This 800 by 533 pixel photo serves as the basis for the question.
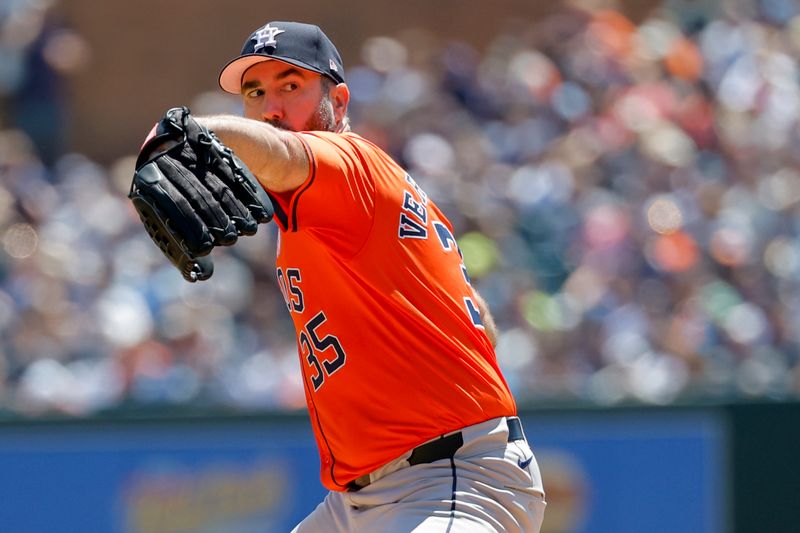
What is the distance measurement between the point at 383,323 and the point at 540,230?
6.46 meters

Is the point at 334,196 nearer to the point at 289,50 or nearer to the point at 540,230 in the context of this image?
the point at 289,50

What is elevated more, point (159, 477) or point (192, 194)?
point (192, 194)

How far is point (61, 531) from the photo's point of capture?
285 inches

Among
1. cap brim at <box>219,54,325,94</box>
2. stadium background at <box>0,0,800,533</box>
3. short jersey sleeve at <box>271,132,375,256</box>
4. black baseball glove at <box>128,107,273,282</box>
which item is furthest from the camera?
stadium background at <box>0,0,800,533</box>

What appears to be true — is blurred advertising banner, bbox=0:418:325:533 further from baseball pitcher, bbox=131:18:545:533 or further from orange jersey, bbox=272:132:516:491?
orange jersey, bbox=272:132:516:491

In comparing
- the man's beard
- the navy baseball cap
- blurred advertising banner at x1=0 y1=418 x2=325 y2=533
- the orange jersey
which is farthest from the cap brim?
blurred advertising banner at x1=0 y1=418 x2=325 y2=533

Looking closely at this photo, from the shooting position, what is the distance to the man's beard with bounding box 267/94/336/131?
3961 mm

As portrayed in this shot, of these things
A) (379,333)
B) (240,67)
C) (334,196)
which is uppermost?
(240,67)

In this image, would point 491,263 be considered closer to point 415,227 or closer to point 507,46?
point 507,46

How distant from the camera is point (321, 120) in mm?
4023

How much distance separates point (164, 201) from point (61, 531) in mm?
4639

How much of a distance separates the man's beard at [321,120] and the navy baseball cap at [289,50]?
8cm

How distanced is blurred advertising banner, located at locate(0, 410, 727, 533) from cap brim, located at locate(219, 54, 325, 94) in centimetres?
355

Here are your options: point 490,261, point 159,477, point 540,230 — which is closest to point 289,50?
point 159,477
